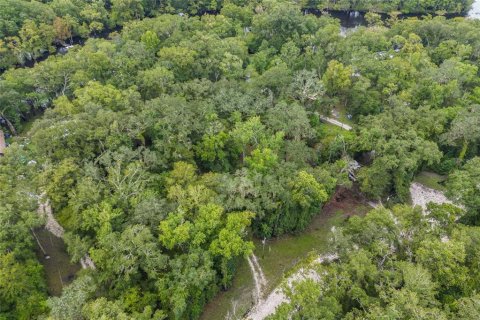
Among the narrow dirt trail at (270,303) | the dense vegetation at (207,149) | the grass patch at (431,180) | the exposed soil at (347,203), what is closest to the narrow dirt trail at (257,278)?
the narrow dirt trail at (270,303)

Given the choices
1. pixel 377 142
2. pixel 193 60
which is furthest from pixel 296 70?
pixel 377 142

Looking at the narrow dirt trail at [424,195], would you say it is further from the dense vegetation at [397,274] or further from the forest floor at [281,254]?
the dense vegetation at [397,274]

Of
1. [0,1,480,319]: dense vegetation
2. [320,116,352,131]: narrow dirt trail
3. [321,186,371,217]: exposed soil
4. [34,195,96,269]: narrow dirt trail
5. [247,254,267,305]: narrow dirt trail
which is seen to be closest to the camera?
[0,1,480,319]: dense vegetation

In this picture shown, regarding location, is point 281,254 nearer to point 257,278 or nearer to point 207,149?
point 257,278

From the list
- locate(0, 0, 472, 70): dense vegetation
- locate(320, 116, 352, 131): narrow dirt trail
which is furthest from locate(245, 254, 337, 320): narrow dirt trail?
locate(0, 0, 472, 70): dense vegetation

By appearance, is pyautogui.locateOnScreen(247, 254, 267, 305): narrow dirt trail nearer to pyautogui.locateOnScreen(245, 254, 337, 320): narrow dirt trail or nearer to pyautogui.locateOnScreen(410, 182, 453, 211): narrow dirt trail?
pyautogui.locateOnScreen(245, 254, 337, 320): narrow dirt trail
